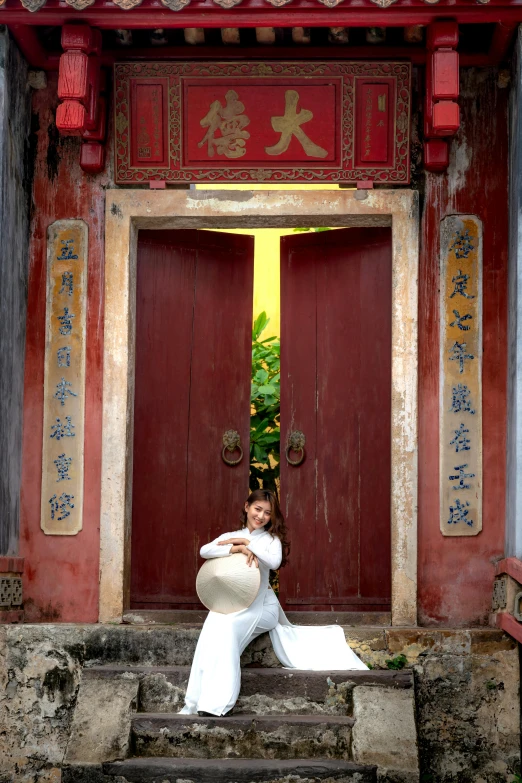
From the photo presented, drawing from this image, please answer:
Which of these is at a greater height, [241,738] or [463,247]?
[463,247]

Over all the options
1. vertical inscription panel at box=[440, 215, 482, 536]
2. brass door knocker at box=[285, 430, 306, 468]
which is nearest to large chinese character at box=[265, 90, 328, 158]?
vertical inscription panel at box=[440, 215, 482, 536]

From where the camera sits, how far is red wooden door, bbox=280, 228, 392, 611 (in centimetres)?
760

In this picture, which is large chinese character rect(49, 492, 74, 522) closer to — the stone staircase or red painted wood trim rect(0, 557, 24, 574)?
red painted wood trim rect(0, 557, 24, 574)

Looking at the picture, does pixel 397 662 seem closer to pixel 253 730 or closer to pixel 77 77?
pixel 253 730

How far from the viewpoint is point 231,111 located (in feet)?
23.9

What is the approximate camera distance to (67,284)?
7.30 m

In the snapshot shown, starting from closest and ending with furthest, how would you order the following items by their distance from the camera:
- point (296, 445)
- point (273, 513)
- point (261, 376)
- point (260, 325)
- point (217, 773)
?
1. point (217, 773)
2. point (273, 513)
3. point (296, 445)
4. point (261, 376)
5. point (260, 325)

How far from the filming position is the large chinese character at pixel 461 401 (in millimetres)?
7055

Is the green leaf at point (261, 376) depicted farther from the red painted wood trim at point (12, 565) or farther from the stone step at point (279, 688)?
the stone step at point (279, 688)

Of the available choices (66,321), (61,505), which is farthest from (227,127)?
(61,505)

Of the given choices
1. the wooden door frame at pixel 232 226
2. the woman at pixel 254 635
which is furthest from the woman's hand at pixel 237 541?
the wooden door frame at pixel 232 226

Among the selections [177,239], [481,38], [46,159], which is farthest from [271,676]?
[481,38]

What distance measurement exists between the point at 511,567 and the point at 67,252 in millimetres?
3302

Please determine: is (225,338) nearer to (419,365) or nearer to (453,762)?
(419,365)
